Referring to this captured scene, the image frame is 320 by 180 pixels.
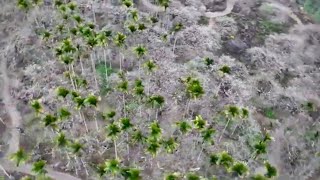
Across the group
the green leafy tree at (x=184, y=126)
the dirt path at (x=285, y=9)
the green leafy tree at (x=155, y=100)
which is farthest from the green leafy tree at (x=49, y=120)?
the dirt path at (x=285, y=9)

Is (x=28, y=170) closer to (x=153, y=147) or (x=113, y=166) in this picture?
(x=113, y=166)

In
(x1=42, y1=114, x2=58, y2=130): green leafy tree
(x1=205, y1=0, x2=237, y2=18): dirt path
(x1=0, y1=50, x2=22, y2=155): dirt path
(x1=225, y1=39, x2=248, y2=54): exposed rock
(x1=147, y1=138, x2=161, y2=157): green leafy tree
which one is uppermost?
(x1=205, y1=0, x2=237, y2=18): dirt path

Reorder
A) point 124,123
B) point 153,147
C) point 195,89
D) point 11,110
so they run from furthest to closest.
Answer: point 11,110 → point 195,89 → point 124,123 → point 153,147

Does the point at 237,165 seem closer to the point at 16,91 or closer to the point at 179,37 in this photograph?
the point at 179,37

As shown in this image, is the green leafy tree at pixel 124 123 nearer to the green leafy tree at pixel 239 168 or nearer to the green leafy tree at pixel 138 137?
the green leafy tree at pixel 138 137

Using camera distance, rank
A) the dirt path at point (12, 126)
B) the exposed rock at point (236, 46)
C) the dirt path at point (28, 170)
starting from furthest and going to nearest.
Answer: the exposed rock at point (236, 46)
the dirt path at point (12, 126)
the dirt path at point (28, 170)

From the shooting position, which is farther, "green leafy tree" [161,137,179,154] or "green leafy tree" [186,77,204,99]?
"green leafy tree" [186,77,204,99]

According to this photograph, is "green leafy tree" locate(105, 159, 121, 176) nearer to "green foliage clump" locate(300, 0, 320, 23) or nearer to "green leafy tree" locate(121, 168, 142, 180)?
"green leafy tree" locate(121, 168, 142, 180)

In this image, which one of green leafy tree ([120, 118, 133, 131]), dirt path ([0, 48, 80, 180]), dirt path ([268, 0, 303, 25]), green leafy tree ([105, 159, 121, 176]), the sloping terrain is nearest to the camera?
green leafy tree ([105, 159, 121, 176])

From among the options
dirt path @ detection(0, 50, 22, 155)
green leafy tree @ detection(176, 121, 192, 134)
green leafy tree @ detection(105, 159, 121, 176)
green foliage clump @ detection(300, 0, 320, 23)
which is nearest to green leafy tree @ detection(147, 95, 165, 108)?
green leafy tree @ detection(176, 121, 192, 134)

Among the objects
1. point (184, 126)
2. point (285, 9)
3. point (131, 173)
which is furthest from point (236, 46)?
point (131, 173)

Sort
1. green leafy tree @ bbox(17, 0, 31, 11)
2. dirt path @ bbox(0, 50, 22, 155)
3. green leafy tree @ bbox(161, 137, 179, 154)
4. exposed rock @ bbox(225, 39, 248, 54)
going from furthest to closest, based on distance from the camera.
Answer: exposed rock @ bbox(225, 39, 248, 54) → green leafy tree @ bbox(17, 0, 31, 11) → dirt path @ bbox(0, 50, 22, 155) → green leafy tree @ bbox(161, 137, 179, 154)
